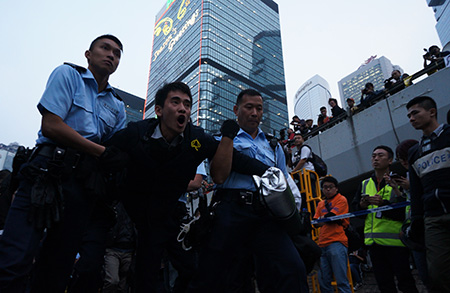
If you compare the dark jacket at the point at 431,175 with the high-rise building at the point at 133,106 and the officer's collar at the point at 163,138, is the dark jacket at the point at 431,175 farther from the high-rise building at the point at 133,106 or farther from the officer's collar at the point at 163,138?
the high-rise building at the point at 133,106

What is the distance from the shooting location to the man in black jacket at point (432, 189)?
7.66 ft

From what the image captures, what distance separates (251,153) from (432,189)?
1.75 m

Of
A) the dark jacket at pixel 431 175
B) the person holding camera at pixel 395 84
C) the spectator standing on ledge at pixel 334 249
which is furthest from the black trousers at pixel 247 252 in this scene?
the person holding camera at pixel 395 84

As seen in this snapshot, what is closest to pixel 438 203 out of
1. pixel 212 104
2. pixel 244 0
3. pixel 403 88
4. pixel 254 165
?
pixel 254 165

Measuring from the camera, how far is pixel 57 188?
5.85 ft

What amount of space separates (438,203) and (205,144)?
87.2 inches

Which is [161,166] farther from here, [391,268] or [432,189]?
[391,268]

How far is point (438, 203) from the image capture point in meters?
2.45

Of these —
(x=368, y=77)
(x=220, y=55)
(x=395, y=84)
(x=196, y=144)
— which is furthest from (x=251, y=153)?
(x=368, y=77)

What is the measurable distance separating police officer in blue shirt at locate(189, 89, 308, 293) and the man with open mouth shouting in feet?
0.62

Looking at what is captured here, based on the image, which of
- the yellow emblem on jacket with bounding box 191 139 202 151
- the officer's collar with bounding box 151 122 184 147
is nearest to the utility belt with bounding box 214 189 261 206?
the yellow emblem on jacket with bounding box 191 139 202 151

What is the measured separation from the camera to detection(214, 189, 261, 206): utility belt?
2.24 m

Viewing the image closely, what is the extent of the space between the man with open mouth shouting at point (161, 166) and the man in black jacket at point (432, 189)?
1641 millimetres

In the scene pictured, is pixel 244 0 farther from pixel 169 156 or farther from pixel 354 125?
pixel 169 156
